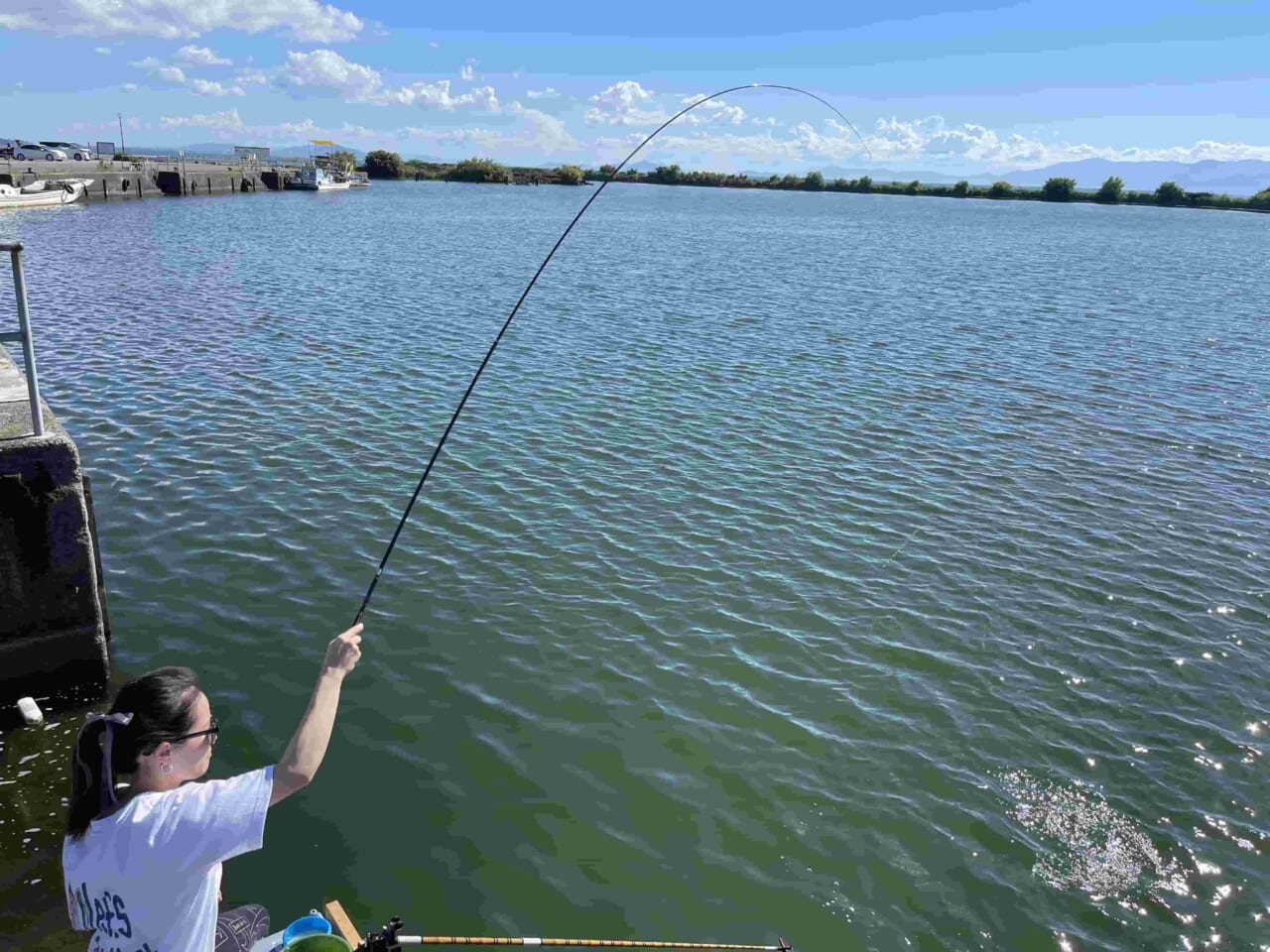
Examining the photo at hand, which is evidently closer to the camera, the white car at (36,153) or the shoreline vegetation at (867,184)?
the white car at (36,153)

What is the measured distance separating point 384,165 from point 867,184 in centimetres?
8164

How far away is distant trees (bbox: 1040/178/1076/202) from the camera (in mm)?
138625

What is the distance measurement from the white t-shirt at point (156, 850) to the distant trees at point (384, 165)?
464 feet

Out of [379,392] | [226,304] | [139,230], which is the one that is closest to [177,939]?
[379,392]

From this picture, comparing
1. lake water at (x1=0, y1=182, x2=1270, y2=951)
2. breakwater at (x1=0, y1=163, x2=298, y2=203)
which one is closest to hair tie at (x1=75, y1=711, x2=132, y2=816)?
lake water at (x1=0, y1=182, x2=1270, y2=951)

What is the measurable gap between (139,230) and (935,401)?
128 feet

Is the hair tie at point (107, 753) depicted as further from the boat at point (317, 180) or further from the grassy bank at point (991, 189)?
the grassy bank at point (991, 189)

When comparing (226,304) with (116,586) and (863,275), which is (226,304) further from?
(863,275)

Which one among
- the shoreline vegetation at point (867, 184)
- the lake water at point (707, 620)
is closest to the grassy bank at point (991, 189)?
the shoreline vegetation at point (867, 184)

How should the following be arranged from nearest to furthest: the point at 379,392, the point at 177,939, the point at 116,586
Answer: the point at 177,939
the point at 116,586
the point at 379,392

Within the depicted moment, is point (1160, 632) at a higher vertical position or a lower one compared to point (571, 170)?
lower

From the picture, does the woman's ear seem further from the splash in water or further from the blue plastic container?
the splash in water

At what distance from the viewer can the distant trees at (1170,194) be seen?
445 feet

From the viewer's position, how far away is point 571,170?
14838 centimetres
